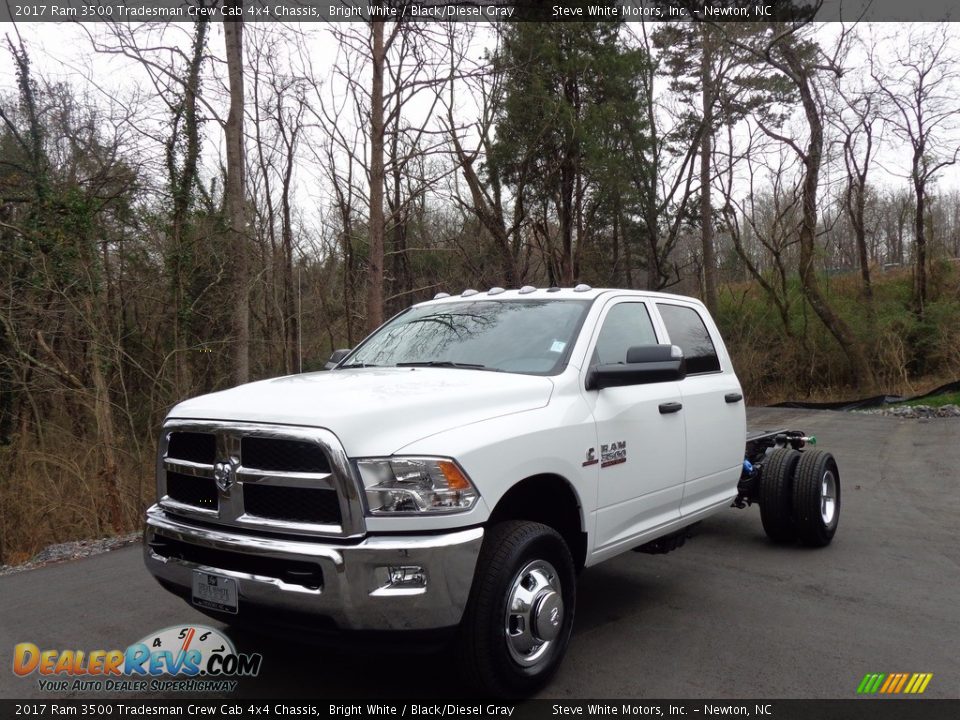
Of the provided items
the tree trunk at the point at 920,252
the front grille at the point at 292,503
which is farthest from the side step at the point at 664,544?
the tree trunk at the point at 920,252

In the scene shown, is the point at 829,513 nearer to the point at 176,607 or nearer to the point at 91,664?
the point at 176,607

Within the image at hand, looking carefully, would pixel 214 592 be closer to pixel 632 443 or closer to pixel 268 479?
pixel 268 479

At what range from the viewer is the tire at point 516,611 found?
3.27m

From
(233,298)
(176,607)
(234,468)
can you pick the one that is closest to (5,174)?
(233,298)

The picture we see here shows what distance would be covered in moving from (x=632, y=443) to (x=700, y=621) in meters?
1.21

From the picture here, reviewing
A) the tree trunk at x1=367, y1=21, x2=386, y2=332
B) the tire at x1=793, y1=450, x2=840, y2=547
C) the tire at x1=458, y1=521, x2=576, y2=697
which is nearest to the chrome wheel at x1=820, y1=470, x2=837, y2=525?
the tire at x1=793, y1=450, x2=840, y2=547

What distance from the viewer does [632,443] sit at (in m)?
4.36

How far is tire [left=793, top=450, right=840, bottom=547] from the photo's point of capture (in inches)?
237

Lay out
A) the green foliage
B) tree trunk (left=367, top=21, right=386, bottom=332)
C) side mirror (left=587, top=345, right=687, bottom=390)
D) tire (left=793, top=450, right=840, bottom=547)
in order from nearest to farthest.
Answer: side mirror (left=587, top=345, right=687, bottom=390) < tire (left=793, top=450, right=840, bottom=547) < tree trunk (left=367, top=21, right=386, bottom=332) < the green foliage

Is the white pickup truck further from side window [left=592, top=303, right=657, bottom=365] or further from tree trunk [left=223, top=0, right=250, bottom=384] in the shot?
tree trunk [left=223, top=0, right=250, bottom=384]

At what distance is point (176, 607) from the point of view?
4.95m

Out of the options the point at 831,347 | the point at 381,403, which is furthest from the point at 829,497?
the point at 831,347

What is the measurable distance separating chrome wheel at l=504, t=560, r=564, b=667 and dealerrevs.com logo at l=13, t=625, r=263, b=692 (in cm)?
146

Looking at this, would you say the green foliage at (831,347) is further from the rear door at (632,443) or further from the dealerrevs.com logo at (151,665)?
the dealerrevs.com logo at (151,665)
